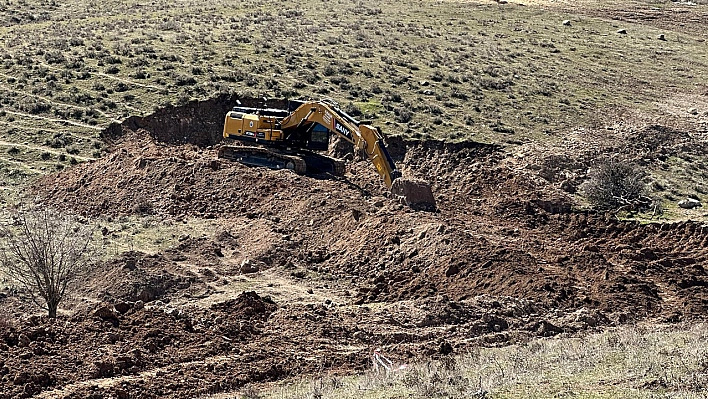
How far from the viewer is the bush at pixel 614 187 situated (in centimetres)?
2881

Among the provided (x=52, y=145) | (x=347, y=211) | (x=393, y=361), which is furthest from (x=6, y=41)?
(x=393, y=361)

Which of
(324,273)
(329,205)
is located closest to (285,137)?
(329,205)

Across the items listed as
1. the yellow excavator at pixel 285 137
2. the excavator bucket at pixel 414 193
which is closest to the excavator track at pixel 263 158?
the yellow excavator at pixel 285 137

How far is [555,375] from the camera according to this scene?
14.7 m

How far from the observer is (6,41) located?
45.2 metres

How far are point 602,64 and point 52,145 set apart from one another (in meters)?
27.1

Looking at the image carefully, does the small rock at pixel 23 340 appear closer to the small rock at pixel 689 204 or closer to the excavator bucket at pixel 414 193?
the excavator bucket at pixel 414 193

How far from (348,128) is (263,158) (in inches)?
158

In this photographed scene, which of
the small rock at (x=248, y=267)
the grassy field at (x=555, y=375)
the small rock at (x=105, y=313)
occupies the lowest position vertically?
the small rock at (x=248, y=267)

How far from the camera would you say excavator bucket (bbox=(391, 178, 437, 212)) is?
2661 cm

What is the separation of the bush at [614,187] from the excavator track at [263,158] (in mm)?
8321

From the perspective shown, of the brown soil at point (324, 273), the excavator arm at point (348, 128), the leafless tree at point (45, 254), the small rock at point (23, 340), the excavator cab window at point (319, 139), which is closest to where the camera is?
the small rock at point (23, 340)

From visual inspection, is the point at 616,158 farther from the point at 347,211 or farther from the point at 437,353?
the point at 437,353

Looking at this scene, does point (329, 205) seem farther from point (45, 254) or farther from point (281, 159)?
point (45, 254)
